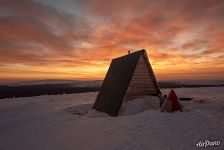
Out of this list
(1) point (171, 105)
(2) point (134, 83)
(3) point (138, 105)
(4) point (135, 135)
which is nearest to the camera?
(4) point (135, 135)

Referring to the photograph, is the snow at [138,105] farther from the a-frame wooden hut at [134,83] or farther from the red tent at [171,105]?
the red tent at [171,105]

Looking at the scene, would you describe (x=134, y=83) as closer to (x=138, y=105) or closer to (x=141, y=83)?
(x=141, y=83)

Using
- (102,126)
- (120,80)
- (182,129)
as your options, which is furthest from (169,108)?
(120,80)

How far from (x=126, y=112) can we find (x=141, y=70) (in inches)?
134

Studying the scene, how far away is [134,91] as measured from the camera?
535 inches

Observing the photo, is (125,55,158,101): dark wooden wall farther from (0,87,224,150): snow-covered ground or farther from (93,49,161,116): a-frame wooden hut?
(0,87,224,150): snow-covered ground

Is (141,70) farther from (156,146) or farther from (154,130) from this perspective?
(156,146)

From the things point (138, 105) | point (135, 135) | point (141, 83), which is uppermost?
point (141, 83)

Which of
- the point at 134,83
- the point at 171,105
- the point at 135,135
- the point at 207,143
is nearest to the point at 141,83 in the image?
the point at 134,83

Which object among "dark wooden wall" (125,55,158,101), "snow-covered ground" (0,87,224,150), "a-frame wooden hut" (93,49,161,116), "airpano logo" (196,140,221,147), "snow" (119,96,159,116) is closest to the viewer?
"airpano logo" (196,140,221,147)

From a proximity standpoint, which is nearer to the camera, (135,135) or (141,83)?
(135,135)

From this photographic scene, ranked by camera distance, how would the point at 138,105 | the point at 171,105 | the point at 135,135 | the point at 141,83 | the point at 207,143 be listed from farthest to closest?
1. the point at 141,83
2. the point at 138,105
3. the point at 171,105
4. the point at 135,135
5. the point at 207,143

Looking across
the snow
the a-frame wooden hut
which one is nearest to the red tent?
the snow

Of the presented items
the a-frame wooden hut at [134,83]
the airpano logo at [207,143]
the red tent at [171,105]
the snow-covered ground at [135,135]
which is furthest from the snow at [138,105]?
the airpano logo at [207,143]
